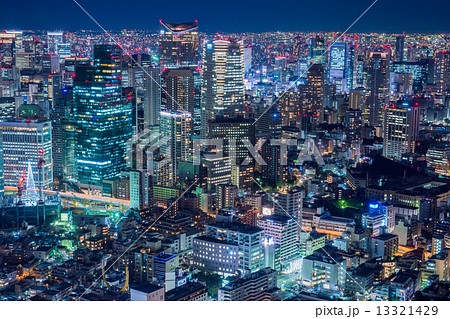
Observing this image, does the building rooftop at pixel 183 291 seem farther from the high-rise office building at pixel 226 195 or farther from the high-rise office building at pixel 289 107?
the high-rise office building at pixel 289 107

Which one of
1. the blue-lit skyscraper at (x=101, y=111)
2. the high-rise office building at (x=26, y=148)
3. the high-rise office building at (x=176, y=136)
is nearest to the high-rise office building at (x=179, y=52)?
the blue-lit skyscraper at (x=101, y=111)

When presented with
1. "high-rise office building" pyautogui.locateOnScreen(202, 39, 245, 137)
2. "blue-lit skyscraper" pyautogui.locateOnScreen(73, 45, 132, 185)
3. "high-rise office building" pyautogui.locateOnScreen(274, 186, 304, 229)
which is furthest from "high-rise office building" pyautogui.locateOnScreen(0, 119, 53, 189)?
"high-rise office building" pyautogui.locateOnScreen(274, 186, 304, 229)

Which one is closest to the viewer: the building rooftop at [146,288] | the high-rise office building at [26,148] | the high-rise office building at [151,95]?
the building rooftop at [146,288]

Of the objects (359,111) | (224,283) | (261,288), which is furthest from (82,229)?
(359,111)

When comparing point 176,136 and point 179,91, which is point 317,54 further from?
point 176,136

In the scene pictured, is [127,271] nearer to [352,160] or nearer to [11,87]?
[352,160]

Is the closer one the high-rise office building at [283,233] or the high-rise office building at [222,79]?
the high-rise office building at [283,233]

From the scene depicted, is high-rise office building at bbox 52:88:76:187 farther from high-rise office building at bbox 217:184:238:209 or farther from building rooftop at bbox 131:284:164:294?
building rooftop at bbox 131:284:164:294
